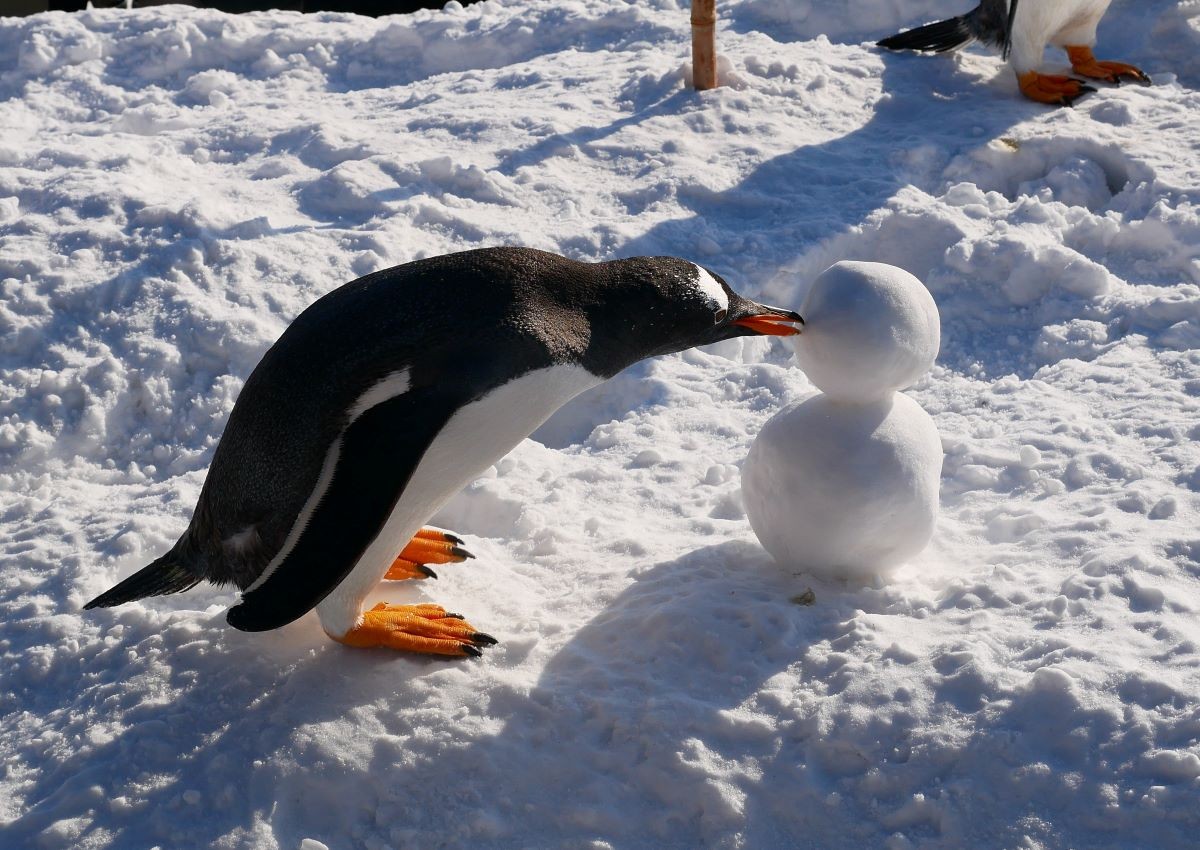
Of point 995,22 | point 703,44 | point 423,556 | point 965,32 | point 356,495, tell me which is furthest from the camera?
point 965,32

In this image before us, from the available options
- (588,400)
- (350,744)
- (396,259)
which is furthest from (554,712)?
(396,259)

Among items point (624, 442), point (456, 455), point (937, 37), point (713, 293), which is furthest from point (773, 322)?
point (937, 37)

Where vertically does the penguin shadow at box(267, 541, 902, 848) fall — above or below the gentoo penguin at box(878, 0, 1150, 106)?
below

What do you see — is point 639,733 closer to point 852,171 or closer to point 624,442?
point 624,442

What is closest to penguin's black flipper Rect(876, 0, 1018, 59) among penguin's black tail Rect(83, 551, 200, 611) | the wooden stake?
the wooden stake

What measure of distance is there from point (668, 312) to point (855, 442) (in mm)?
471

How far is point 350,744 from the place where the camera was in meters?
2.33

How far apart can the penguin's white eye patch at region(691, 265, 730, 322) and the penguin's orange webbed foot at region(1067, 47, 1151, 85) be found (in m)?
3.36

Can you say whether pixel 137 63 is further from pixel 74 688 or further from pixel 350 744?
pixel 350 744

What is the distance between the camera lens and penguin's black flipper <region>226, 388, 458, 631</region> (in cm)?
223

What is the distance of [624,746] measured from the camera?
2305 mm

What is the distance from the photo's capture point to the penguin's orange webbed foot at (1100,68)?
5148 millimetres

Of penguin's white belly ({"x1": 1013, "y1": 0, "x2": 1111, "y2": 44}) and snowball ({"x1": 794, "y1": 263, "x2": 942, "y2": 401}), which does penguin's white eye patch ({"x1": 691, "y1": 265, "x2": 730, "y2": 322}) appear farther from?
penguin's white belly ({"x1": 1013, "y1": 0, "x2": 1111, "y2": 44})

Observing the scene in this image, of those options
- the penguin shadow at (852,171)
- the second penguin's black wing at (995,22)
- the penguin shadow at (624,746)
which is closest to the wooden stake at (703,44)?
the penguin shadow at (852,171)
